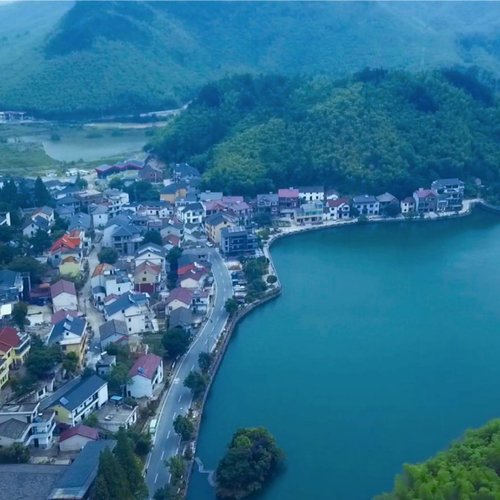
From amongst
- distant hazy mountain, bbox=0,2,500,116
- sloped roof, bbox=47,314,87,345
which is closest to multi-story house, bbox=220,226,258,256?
sloped roof, bbox=47,314,87,345

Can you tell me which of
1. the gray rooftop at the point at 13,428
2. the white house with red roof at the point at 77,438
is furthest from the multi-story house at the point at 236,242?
the gray rooftop at the point at 13,428

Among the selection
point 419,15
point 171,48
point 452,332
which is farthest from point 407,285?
point 419,15

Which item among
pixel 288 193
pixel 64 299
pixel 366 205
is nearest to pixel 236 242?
pixel 288 193

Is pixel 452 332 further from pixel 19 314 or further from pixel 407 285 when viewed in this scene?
pixel 19 314

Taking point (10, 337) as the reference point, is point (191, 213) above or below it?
above

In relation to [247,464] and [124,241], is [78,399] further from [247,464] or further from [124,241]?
[124,241]

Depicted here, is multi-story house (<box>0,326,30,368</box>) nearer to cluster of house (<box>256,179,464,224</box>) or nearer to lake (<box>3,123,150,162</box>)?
cluster of house (<box>256,179,464,224</box>)
